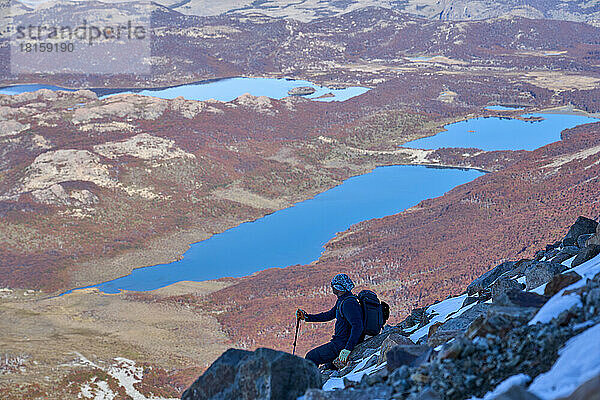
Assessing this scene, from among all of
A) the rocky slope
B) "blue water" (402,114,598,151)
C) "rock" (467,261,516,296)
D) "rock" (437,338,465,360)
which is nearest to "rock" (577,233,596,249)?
"rock" (467,261,516,296)

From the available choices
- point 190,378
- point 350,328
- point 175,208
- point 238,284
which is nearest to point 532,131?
point 175,208

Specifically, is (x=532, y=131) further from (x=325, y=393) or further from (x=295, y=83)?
(x=325, y=393)

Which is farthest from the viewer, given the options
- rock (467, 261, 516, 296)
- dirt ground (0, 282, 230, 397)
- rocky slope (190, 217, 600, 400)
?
dirt ground (0, 282, 230, 397)

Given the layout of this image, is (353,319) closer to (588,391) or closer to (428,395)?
(428,395)

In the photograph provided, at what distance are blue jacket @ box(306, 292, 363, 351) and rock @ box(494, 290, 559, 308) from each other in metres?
3.61

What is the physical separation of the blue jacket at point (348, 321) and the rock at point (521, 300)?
361 centimetres

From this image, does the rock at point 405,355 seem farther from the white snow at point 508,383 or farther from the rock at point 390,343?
the rock at point 390,343

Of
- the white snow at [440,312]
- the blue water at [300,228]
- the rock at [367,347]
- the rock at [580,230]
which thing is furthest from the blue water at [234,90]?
the rock at [367,347]

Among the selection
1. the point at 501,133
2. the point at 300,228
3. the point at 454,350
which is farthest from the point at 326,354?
the point at 501,133

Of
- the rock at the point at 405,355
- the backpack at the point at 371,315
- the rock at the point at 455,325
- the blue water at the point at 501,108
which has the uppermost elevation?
the rock at the point at 405,355

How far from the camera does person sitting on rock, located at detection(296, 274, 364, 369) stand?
949 centimetres

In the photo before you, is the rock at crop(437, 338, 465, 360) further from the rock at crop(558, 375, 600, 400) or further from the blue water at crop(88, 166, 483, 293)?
the blue water at crop(88, 166, 483, 293)

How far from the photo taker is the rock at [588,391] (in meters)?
3.57

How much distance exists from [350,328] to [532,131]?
89910 millimetres
